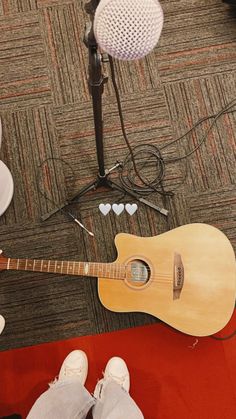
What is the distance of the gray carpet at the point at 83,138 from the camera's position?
68.6 inches

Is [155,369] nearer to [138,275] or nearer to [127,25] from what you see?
[138,275]

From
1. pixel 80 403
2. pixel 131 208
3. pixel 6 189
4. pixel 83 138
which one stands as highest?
pixel 83 138

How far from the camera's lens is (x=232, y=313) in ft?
5.33

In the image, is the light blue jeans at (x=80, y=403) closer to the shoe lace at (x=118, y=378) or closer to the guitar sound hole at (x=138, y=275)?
the shoe lace at (x=118, y=378)

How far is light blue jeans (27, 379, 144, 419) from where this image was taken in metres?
1.37

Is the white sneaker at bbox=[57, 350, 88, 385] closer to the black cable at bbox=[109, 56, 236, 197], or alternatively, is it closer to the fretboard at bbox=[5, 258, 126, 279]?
the fretboard at bbox=[5, 258, 126, 279]

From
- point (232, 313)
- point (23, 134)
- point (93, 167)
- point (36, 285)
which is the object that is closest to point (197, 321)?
point (232, 313)

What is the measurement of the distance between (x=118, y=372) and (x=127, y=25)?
1.27 metres

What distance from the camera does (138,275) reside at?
5.23 feet

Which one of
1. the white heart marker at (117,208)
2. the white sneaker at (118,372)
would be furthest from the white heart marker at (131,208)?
the white sneaker at (118,372)

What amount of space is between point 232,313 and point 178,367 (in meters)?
0.31

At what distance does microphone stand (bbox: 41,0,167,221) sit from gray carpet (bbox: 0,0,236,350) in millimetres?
37

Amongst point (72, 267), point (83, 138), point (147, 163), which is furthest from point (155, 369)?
point (83, 138)

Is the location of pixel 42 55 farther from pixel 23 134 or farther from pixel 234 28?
pixel 234 28
